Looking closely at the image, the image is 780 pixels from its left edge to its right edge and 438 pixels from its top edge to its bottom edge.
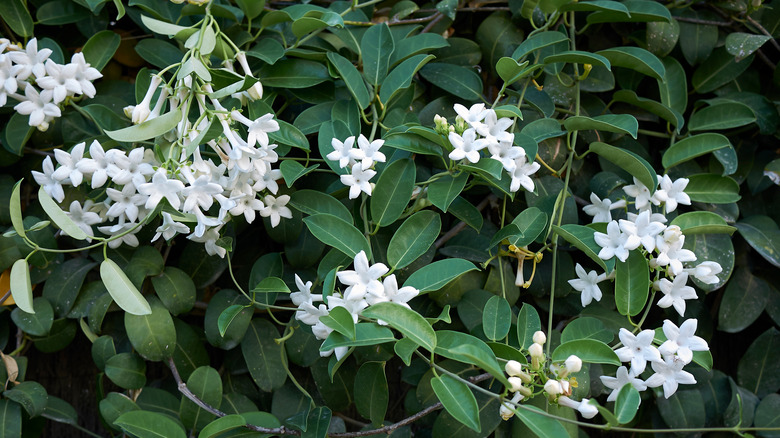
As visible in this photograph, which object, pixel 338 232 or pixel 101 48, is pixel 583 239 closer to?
pixel 338 232

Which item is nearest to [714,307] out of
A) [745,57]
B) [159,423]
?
[745,57]

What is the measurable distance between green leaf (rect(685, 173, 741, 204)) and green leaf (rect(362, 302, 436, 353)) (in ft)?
2.23

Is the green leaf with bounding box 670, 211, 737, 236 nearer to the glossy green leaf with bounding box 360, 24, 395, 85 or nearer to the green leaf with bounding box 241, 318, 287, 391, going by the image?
the glossy green leaf with bounding box 360, 24, 395, 85

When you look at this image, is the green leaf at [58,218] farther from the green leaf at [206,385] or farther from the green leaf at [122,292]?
the green leaf at [206,385]

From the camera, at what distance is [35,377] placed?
1.34 m

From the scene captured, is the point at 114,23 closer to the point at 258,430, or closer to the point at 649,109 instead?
the point at 258,430

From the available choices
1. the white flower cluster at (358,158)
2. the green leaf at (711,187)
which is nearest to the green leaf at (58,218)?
the white flower cluster at (358,158)

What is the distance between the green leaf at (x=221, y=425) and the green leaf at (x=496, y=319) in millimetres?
420

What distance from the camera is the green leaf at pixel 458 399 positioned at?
84 cm

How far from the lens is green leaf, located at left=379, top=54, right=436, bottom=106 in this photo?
45.0 inches

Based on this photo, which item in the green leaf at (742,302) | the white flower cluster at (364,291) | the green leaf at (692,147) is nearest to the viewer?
the white flower cluster at (364,291)

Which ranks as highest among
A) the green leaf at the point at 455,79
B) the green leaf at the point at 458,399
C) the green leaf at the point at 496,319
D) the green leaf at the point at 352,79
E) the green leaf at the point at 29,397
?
the green leaf at the point at 352,79

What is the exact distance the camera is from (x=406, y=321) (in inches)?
32.8

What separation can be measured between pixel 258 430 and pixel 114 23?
915 mm
